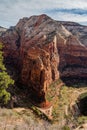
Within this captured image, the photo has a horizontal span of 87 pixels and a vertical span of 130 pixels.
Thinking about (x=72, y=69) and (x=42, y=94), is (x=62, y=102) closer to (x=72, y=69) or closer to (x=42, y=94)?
(x=42, y=94)

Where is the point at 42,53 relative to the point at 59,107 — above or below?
above

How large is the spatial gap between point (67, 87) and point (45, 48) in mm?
13631

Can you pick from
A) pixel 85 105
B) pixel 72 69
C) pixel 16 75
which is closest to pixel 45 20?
pixel 72 69

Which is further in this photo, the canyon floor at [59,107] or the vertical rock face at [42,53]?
the vertical rock face at [42,53]

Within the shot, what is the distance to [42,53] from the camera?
82062 mm

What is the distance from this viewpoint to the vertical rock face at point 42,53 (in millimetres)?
79000

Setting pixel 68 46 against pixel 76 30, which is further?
pixel 76 30

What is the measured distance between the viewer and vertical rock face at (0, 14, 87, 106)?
79.0m

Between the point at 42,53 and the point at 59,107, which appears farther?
the point at 42,53

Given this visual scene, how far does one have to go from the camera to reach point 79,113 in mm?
80688

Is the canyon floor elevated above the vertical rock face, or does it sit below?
below

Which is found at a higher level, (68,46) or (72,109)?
(68,46)

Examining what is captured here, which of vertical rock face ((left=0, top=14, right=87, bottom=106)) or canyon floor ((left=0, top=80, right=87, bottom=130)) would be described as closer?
canyon floor ((left=0, top=80, right=87, bottom=130))

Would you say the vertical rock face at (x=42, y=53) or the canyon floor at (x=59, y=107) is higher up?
the vertical rock face at (x=42, y=53)
